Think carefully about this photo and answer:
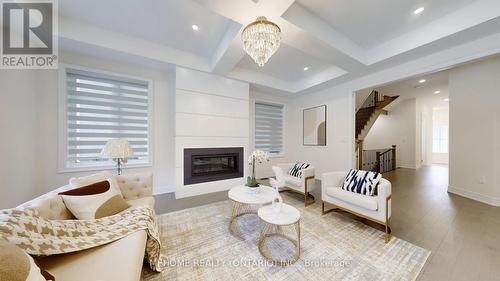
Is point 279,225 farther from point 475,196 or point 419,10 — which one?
point 475,196

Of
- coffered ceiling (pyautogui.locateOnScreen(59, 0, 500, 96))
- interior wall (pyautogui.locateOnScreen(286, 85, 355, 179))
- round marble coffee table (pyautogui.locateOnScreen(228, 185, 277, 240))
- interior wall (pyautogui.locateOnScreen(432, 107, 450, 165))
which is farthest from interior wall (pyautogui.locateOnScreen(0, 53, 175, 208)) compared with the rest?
interior wall (pyautogui.locateOnScreen(432, 107, 450, 165))

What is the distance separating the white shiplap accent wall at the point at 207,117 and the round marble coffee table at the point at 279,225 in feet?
6.93

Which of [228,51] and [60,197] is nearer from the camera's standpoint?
[60,197]

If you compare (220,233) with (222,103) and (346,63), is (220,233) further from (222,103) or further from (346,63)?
(346,63)

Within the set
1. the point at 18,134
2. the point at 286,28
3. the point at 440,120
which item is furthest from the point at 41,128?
the point at 440,120

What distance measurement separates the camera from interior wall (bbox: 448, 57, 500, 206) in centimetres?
315

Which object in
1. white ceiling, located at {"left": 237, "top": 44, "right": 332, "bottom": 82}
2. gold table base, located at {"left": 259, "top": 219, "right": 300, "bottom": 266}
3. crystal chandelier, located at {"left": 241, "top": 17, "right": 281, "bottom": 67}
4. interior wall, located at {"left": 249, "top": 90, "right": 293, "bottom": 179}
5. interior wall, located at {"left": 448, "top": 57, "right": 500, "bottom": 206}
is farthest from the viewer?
interior wall, located at {"left": 249, "top": 90, "right": 293, "bottom": 179}

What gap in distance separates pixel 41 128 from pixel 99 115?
79 centimetres

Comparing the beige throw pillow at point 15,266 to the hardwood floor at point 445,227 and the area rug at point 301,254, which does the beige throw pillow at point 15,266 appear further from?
the hardwood floor at point 445,227

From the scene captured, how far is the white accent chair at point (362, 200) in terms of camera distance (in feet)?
6.85

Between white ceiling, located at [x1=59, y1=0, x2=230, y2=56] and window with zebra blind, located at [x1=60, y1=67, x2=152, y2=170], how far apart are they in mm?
991

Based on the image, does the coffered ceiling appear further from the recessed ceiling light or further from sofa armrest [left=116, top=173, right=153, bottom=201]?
sofa armrest [left=116, top=173, right=153, bottom=201]

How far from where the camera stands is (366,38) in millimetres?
2939

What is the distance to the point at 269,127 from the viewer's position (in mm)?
5609
